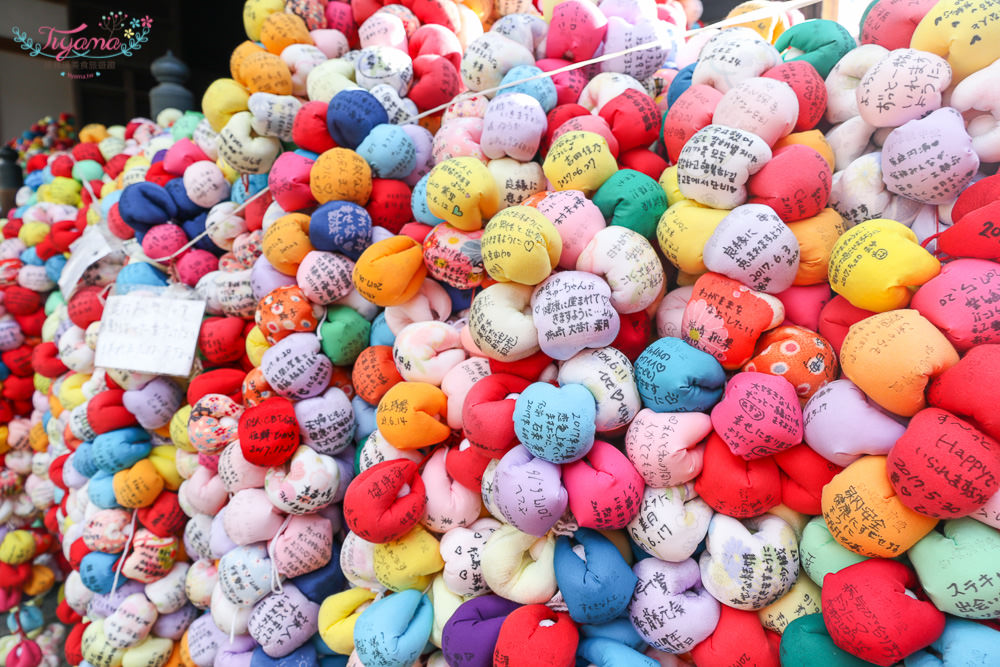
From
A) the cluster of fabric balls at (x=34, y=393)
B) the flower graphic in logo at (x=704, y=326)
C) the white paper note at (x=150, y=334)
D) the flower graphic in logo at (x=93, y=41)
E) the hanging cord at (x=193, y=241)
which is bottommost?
the cluster of fabric balls at (x=34, y=393)

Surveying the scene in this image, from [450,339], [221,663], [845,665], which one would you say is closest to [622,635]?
[845,665]

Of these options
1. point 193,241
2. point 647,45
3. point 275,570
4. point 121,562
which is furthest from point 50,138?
point 647,45

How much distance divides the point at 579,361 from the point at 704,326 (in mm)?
130

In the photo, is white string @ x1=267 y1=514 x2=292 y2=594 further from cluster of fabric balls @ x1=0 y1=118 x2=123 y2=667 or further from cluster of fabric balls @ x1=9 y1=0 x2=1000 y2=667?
cluster of fabric balls @ x1=0 y1=118 x2=123 y2=667

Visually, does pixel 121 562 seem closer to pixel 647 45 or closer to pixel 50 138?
pixel 647 45

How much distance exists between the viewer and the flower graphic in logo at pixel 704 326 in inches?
22.9

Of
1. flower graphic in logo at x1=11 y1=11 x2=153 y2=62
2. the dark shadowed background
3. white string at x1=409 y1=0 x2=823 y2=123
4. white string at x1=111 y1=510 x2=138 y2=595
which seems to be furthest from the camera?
the dark shadowed background

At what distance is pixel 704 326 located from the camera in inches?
23.2

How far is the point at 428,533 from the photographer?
69cm

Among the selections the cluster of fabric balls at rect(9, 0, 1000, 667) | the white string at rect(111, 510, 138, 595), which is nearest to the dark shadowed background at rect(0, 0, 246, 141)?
the cluster of fabric balls at rect(9, 0, 1000, 667)

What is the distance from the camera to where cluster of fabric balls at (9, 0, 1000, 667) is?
49cm

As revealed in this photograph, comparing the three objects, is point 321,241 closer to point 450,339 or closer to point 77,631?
point 450,339

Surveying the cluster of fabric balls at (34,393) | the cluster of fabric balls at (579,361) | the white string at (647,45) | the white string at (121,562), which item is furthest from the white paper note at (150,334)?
the white string at (647,45)

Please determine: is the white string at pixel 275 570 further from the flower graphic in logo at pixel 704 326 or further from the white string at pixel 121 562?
the flower graphic in logo at pixel 704 326
